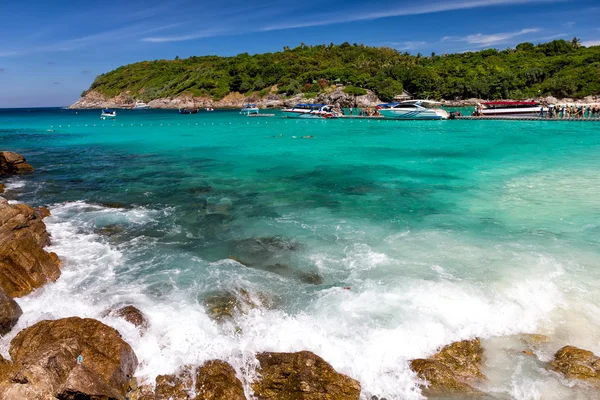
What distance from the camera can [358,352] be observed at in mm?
8203

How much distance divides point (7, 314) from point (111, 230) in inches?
299

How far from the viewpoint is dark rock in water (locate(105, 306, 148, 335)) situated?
8.78 m

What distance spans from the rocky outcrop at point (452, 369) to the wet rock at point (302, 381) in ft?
4.65

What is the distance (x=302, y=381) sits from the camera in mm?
7043

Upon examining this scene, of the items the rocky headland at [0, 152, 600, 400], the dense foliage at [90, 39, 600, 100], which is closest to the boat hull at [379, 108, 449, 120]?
the dense foliage at [90, 39, 600, 100]

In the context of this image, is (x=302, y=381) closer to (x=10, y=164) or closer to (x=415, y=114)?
(x=10, y=164)

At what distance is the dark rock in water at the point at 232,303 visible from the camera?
9.53 m

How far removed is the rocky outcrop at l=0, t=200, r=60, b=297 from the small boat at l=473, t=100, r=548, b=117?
6925 cm

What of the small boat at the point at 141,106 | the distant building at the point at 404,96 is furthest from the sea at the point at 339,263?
the small boat at the point at 141,106

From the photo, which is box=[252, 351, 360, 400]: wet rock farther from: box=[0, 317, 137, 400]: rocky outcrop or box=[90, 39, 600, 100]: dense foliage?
box=[90, 39, 600, 100]: dense foliage

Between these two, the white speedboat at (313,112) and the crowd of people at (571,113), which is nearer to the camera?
the crowd of people at (571,113)

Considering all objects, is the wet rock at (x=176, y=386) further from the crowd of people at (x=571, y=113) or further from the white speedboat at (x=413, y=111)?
the crowd of people at (x=571, y=113)

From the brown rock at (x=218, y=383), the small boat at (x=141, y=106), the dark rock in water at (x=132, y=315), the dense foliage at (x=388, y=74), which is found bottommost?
the brown rock at (x=218, y=383)

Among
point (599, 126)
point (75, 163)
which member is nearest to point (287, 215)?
point (75, 163)
